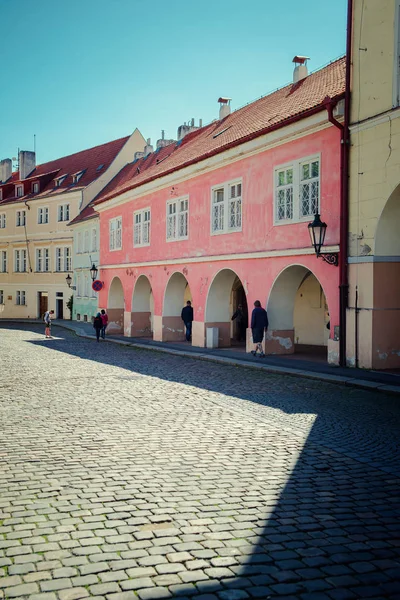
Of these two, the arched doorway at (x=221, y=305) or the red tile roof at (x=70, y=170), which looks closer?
the arched doorway at (x=221, y=305)

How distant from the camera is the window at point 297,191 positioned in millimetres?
17156

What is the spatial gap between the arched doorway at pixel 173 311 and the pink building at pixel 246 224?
0.14 ft

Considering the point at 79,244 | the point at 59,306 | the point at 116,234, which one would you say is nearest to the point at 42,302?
the point at 59,306

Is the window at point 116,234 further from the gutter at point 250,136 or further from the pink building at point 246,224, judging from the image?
the gutter at point 250,136

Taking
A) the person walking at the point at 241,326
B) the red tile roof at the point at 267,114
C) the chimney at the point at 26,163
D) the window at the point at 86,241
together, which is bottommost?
the person walking at the point at 241,326

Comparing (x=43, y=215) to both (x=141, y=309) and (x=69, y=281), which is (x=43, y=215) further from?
(x=141, y=309)

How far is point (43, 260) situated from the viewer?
2020 inches

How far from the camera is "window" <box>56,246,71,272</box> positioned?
159 ft

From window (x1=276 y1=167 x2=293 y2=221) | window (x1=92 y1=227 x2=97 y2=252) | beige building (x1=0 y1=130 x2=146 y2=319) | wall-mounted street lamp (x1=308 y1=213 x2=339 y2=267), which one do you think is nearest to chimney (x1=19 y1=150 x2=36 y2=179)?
beige building (x1=0 y1=130 x2=146 y2=319)

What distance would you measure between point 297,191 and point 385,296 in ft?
14.3

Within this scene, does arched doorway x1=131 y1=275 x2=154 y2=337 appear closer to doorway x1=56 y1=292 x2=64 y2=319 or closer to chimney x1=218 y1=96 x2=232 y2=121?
chimney x1=218 y1=96 x2=232 y2=121

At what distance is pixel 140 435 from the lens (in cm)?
848

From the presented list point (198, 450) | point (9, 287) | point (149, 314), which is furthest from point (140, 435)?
point (9, 287)

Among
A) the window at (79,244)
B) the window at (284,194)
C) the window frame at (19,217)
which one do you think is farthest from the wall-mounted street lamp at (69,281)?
the window at (284,194)
